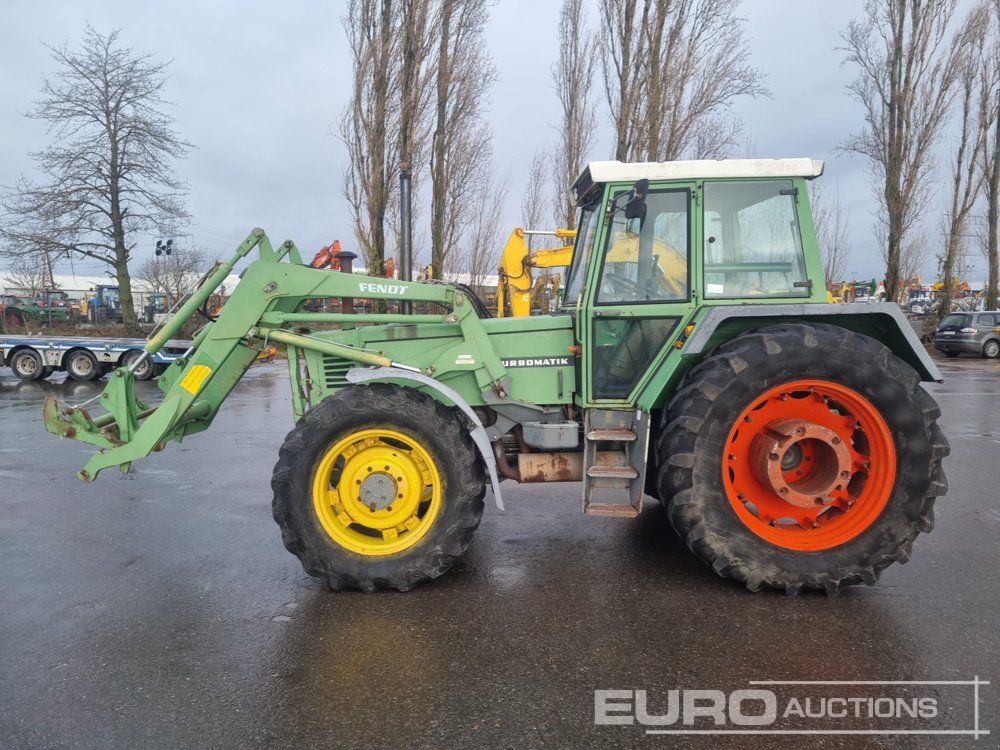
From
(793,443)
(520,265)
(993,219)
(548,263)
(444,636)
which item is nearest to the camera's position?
(444,636)

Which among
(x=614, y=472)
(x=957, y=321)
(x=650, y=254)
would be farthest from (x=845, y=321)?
(x=957, y=321)

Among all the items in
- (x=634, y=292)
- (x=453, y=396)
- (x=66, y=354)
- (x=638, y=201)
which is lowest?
(x=66, y=354)

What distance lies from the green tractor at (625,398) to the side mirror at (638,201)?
0.01 metres

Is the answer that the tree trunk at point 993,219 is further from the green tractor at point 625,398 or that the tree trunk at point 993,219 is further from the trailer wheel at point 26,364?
the trailer wheel at point 26,364

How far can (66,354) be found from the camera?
51.1 feet

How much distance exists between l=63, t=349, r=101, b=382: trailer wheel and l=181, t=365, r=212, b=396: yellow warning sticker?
14.0 metres

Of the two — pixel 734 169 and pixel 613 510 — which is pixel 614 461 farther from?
pixel 734 169

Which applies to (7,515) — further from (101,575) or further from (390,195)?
(390,195)

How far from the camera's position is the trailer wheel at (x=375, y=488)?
3.68m

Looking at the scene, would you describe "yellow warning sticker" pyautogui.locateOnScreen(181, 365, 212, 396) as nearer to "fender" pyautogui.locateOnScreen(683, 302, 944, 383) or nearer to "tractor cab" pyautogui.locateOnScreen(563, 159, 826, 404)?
"tractor cab" pyautogui.locateOnScreen(563, 159, 826, 404)

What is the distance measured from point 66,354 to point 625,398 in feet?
53.0

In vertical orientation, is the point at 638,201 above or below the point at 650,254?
above

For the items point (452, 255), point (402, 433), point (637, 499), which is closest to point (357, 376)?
point (402, 433)
